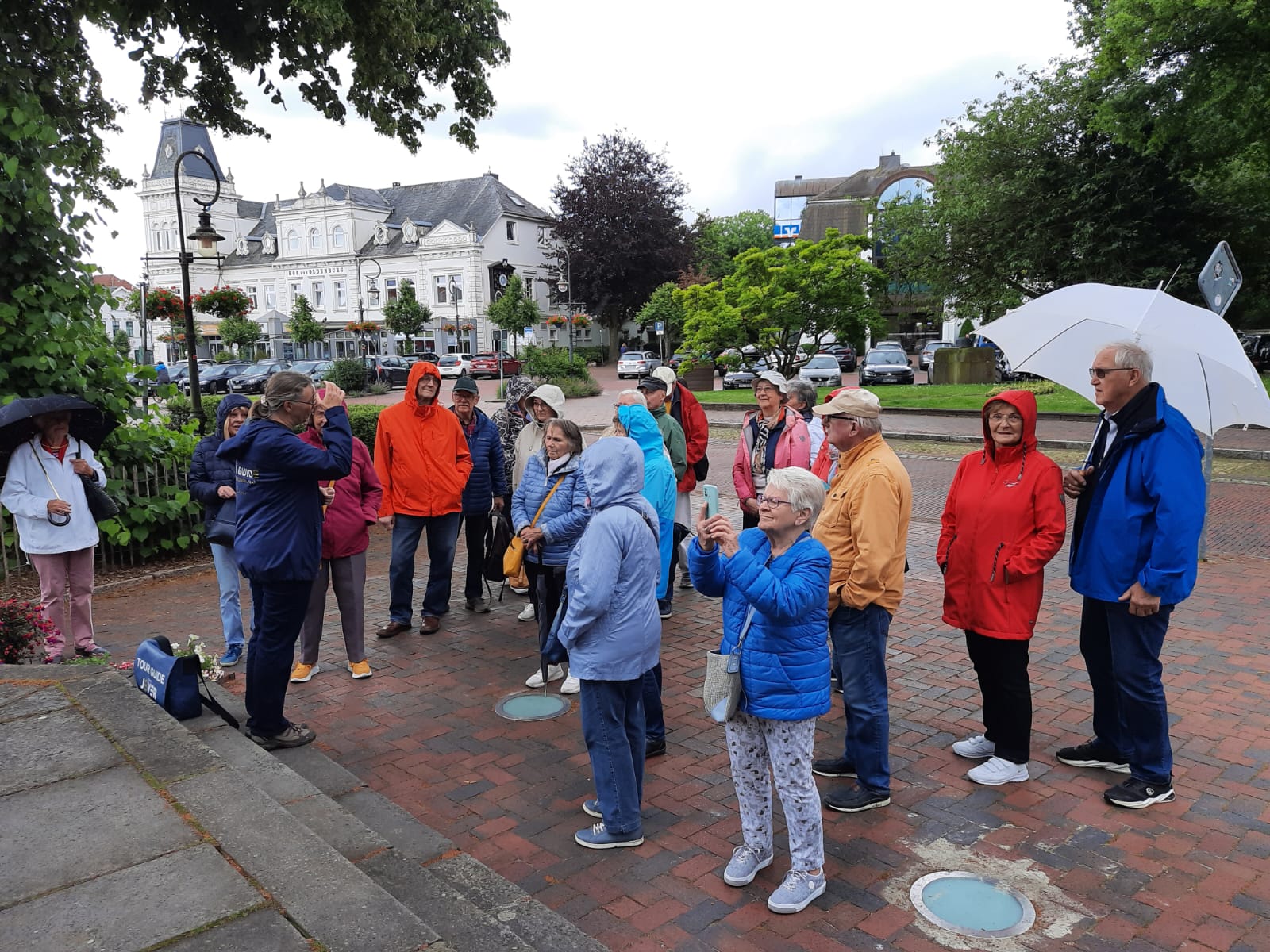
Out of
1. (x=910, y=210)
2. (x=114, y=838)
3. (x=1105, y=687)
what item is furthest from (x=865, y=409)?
(x=910, y=210)

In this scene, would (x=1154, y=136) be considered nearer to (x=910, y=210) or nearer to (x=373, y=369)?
(x=910, y=210)

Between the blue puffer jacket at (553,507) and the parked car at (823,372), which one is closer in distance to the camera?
the blue puffer jacket at (553,507)

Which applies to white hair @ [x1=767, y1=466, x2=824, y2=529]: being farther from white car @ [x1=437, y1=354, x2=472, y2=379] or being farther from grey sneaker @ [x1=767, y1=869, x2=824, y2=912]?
white car @ [x1=437, y1=354, x2=472, y2=379]

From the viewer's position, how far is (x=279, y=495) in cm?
446

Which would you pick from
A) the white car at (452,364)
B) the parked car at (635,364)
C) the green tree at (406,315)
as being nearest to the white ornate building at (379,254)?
the green tree at (406,315)

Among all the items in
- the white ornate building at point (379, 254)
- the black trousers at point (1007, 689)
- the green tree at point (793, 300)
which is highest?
the white ornate building at point (379, 254)

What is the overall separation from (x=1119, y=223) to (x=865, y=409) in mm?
23033

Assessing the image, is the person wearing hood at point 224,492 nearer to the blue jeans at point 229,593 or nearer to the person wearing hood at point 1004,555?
the blue jeans at point 229,593

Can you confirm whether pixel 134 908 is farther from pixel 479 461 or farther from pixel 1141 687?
pixel 479 461

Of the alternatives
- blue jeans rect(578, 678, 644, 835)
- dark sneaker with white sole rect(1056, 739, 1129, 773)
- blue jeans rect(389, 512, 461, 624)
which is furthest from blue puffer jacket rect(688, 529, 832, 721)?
blue jeans rect(389, 512, 461, 624)

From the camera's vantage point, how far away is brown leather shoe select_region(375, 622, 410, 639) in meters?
6.68

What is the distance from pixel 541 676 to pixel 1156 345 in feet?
12.9

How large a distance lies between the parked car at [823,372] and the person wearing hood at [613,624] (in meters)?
26.7

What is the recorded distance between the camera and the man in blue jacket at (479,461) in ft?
23.2
